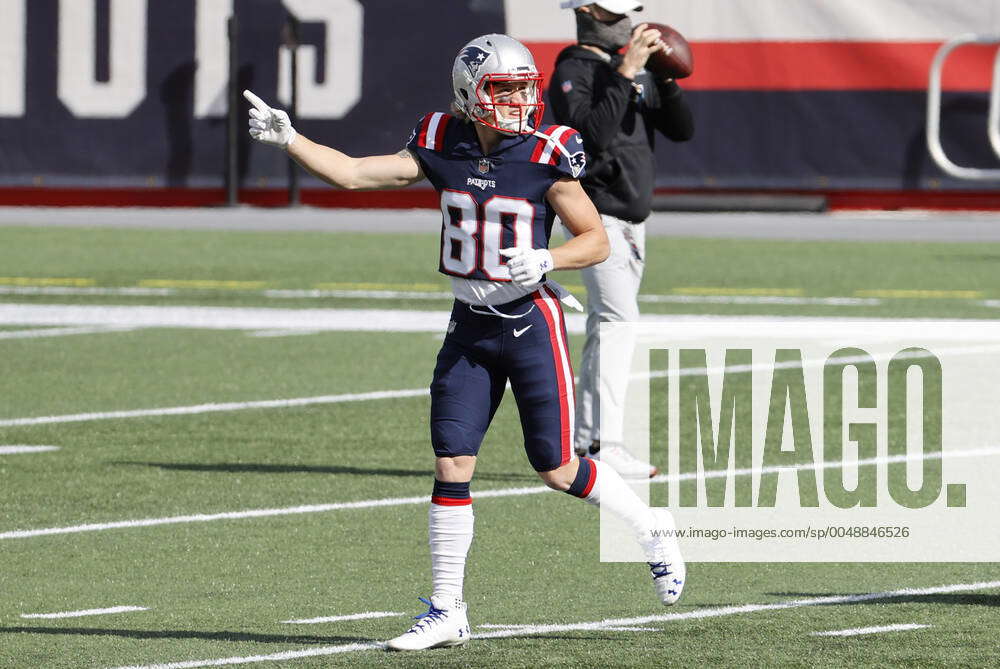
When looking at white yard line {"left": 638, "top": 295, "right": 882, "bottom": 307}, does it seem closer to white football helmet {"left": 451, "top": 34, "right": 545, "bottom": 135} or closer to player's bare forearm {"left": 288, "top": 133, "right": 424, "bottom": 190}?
player's bare forearm {"left": 288, "top": 133, "right": 424, "bottom": 190}

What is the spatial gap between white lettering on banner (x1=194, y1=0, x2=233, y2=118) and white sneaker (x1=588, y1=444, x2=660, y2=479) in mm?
17868

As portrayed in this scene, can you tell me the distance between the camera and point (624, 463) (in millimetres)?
9695

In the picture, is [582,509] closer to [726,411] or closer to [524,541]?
[524,541]

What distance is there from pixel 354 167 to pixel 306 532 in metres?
2.05

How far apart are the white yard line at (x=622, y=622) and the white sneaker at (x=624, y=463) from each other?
8.02 feet

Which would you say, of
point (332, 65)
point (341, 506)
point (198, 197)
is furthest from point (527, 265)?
point (198, 197)

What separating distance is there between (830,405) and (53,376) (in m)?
4.67

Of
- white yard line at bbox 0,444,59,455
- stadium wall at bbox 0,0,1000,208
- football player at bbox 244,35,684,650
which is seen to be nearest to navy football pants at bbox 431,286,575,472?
football player at bbox 244,35,684,650

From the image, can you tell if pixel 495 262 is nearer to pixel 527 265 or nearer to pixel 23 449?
pixel 527 265

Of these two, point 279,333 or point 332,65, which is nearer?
point 279,333

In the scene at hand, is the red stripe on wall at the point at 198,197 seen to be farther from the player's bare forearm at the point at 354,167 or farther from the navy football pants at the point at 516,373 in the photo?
the navy football pants at the point at 516,373

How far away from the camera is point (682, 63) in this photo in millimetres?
9836

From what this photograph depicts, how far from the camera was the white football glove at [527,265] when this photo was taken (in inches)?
253

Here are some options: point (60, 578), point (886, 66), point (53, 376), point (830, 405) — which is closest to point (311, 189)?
point (886, 66)
